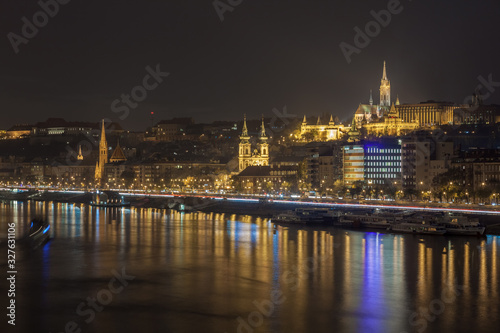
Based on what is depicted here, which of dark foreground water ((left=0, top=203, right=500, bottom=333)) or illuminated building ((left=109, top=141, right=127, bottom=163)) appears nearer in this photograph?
dark foreground water ((left=0, top=203, right=500, bottom=333))

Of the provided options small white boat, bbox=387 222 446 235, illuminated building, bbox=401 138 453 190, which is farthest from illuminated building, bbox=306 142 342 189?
small white boat, bbox=387 222 446 235

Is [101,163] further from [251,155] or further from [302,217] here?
[302,217]

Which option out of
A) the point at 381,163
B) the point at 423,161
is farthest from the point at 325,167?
the point at 423,161

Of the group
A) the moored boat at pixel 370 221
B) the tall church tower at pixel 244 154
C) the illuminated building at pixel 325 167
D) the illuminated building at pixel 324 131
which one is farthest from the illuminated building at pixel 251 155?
the moored boat at pixel 370 221

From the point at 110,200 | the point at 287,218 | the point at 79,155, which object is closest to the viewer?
the point at 287,218

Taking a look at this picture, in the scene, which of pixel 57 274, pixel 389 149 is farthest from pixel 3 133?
pixel 57 274

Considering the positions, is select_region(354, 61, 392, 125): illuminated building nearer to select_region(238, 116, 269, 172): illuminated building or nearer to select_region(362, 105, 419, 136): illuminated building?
select_region(362, 105, 419, 136): illuminated building

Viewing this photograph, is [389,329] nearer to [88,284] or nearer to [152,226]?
[88,284]
